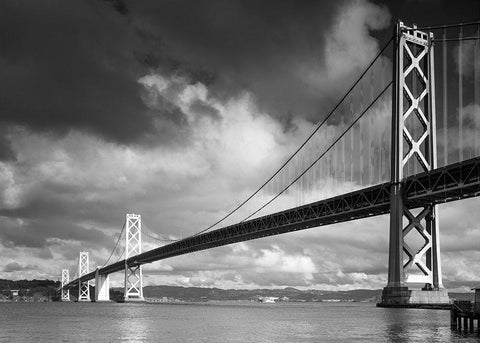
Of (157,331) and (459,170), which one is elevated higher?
(459,170)

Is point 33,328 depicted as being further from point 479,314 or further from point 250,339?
point 479,314

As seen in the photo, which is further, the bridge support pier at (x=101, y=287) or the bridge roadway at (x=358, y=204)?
the bridge support pier at (x=101, y=287)

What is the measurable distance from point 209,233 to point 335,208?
1219 inches

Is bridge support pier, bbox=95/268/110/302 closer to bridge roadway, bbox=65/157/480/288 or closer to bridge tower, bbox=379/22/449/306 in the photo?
bridge roadway, bbox=65/157/480/288

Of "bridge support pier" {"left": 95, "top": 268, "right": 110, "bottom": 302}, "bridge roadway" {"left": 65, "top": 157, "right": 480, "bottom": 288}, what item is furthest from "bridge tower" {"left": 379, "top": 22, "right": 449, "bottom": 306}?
"bridge support pier" {"left": 95, "top": 268, "right": 110, "bottom": 302}

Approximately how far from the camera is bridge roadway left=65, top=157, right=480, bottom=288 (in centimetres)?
5138

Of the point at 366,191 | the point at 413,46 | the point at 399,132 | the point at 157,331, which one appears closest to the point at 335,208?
the point at 366,191

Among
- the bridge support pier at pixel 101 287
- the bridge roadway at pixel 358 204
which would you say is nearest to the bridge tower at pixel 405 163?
the bridge roadway at pixel 358 204

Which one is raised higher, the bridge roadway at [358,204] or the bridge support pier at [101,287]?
the bridge roadway at [358,204]

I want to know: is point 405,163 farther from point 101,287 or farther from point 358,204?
point 101,287

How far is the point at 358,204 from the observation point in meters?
63.2

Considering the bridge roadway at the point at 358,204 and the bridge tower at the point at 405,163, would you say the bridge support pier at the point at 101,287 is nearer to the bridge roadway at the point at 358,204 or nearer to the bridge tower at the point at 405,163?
the bridge roadway at the point at 358,204

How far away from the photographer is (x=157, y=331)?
45.6m

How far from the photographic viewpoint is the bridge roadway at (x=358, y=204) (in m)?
51.4
